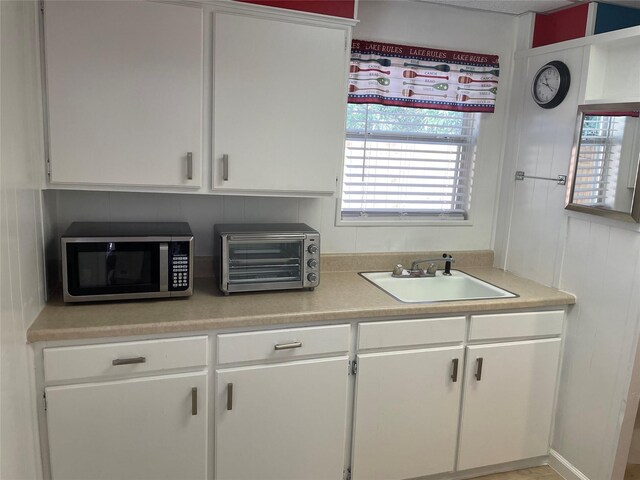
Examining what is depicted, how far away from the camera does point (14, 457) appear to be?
1.61m

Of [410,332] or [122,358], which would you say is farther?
[410,332]

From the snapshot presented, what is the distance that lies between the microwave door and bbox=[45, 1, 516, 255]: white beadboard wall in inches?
9.6

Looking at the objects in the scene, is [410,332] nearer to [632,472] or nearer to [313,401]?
[313,401]

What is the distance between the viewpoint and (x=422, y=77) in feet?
8.94

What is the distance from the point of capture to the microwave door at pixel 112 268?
2010 mm

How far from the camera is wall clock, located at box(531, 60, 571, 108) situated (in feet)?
8.13

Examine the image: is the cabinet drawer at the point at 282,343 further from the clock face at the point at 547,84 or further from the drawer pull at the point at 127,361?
the clock face at the point at 547,84

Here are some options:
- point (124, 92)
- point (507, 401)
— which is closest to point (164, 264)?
point (124, 92)

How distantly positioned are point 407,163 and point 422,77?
1.47 feet

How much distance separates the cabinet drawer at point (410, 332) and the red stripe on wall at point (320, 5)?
1.30 m

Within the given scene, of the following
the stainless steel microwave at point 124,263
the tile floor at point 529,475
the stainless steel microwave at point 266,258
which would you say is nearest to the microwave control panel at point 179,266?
the stainless steel microwave at point 124,263

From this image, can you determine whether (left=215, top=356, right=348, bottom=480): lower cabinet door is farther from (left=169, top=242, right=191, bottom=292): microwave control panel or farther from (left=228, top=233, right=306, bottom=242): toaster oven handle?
(left=228, top=233, right=306, bottom=242): toaster oven handle

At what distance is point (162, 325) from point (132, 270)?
323mm

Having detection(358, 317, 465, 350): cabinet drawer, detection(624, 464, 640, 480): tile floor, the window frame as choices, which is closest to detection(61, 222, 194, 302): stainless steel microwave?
detection(358, 317, 465, 350): cabinet drawer
